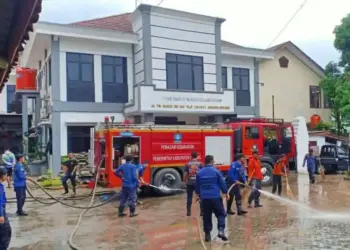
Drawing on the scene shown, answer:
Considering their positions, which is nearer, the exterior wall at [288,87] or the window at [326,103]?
the exterior wall at [288,87]

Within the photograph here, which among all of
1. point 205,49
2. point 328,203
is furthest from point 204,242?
point 205,49

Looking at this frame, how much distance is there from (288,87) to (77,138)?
47.6 feet

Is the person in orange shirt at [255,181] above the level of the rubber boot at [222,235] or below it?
above

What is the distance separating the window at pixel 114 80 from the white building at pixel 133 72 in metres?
0.05

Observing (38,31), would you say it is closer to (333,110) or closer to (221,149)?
(221,149)

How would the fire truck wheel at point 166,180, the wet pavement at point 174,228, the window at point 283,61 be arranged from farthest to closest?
the window at point 283,61 → the fire truck wheel at point 166,180 → the wet pavement at point 174,228

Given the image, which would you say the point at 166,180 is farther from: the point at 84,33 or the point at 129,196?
the point at 84,33

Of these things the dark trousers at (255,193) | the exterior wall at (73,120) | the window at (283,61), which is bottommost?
the dark trousers at (255,193)

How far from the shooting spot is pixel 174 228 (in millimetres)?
10430

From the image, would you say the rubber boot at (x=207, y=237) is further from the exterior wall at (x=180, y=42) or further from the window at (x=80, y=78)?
the window at (x=80, y=78)

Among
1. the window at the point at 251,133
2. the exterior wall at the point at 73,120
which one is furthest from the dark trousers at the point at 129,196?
the exterior wall at the point at 73,120

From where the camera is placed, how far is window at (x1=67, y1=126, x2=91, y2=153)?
23459 mm

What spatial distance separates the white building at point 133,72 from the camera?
75.2 feet

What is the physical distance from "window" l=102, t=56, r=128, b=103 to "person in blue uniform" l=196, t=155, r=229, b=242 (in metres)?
15.8
